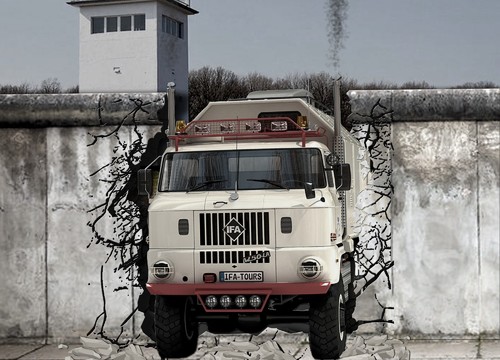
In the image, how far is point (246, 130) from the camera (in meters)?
12.5

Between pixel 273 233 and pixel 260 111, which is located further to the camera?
pixel 260 111

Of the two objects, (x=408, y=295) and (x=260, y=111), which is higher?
(x=260, y=111)

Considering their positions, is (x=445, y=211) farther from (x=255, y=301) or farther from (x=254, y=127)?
(x=255, y=301)

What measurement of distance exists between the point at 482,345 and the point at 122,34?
189 ft

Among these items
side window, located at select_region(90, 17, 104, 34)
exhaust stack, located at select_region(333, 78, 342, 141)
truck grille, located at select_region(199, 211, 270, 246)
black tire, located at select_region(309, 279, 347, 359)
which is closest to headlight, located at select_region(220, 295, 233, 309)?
truck grille, located at select_region(199, 211, 270, 246)

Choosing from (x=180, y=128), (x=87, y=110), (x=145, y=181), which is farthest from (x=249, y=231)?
(x=87, y=110)

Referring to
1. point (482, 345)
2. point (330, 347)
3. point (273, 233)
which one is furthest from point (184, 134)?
point (482, 345)

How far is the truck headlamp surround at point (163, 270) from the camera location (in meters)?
11.6

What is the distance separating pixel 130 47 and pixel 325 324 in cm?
5780

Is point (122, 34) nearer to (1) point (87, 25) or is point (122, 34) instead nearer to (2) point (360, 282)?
(1) point (87, 25)

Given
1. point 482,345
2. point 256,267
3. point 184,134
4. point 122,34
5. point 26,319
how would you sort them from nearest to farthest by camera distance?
point 256,267, point 184,134, point 482,345, point 26,319, point 122,34

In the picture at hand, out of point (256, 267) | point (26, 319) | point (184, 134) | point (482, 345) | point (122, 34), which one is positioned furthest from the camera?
point (122, 34)

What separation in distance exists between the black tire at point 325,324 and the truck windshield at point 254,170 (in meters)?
1.41

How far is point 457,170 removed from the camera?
1433 centimetres
